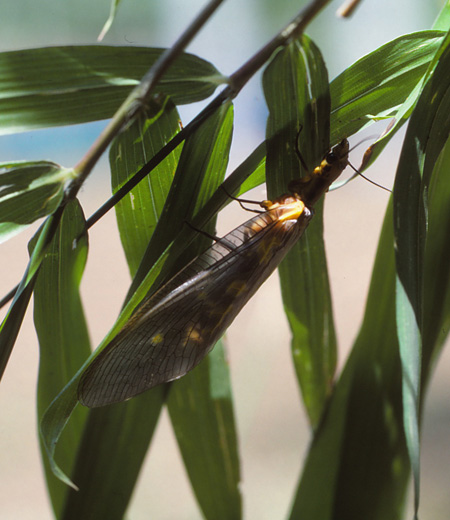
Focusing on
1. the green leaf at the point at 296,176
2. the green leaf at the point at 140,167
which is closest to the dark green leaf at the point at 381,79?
the green leaf at the point at 296,176

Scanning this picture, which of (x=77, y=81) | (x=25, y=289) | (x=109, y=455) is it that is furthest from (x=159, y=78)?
(x=109, y=455)

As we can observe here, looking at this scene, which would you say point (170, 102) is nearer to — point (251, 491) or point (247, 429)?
point (247, 429)

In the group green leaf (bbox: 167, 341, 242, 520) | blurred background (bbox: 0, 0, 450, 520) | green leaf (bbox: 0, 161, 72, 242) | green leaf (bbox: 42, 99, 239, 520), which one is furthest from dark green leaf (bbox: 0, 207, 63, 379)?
blurred background (bbox: 0, 0, 450, 520)

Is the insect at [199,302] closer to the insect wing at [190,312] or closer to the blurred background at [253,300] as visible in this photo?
the insect wing at [190,312]

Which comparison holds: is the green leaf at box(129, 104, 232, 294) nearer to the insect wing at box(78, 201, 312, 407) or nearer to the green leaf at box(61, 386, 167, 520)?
the insect wing at box(78, 201, 312, 407)

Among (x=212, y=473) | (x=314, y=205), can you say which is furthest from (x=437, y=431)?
(x=314, y=205)

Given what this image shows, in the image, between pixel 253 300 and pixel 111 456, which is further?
pixel 253 300

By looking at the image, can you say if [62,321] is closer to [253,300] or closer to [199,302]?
[199,302]
